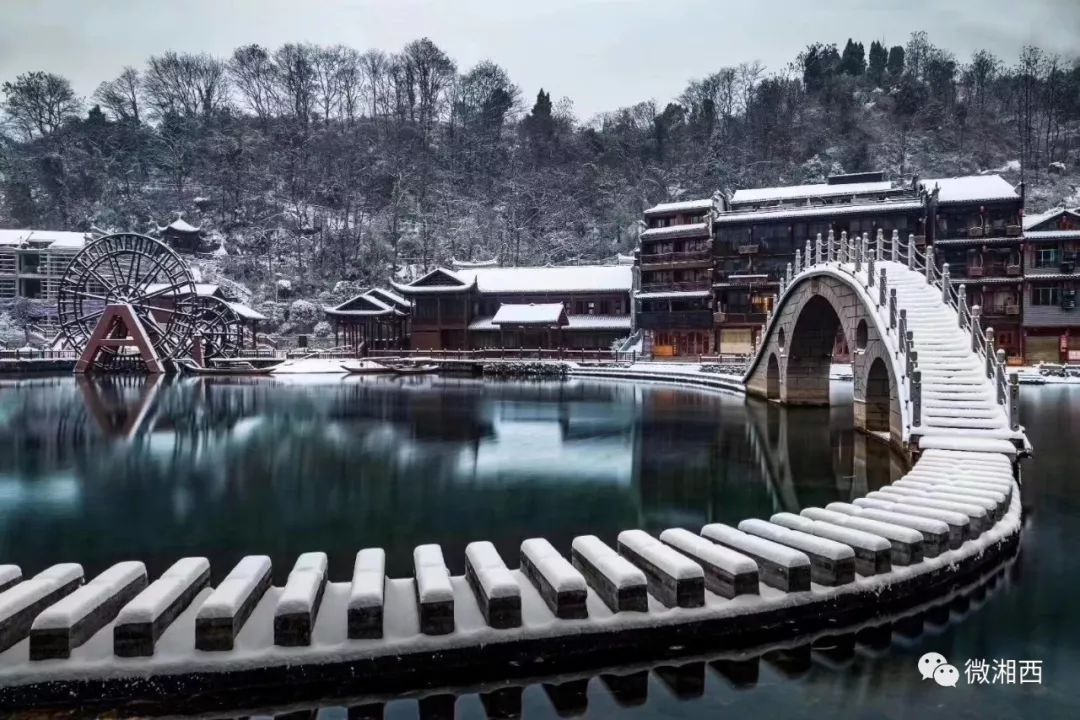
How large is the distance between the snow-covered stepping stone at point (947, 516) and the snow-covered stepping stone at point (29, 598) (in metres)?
8.63

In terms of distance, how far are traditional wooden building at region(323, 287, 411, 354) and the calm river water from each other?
1265 inches

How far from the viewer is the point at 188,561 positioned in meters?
6.13

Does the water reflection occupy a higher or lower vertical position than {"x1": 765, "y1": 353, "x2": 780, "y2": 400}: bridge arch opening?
lower

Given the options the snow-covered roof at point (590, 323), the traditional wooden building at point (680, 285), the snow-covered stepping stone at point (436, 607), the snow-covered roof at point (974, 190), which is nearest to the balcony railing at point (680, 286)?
the traditional wooden building at point (680, 285)

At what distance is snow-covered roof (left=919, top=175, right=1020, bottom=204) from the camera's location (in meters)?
49.2

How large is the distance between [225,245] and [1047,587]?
275 feet

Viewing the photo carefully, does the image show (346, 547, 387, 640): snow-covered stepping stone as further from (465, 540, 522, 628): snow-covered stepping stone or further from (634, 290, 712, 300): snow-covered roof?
(634, 290, 712, 300): snow-covered roof

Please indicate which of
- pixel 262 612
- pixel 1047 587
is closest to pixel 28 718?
pixel 262 612

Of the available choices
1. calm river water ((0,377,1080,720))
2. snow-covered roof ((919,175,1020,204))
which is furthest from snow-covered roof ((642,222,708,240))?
calm river water ((0,377,1080,720))

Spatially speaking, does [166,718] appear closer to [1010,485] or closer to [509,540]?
[509,540]

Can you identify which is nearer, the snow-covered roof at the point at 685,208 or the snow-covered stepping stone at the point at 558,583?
the snow-covered stepping stone at the point at 558,583

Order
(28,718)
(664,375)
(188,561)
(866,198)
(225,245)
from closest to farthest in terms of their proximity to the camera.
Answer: (28,718)
(188,561)
(664,375)
(866,198)
(225,245)

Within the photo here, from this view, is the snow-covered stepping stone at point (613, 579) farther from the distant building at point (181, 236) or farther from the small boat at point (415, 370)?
the distant building at point (181, 236)

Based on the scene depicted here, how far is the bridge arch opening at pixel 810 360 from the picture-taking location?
2517 cm
